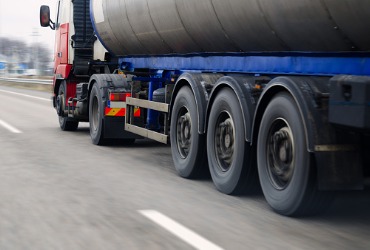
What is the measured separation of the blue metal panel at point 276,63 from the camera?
19.8 ft

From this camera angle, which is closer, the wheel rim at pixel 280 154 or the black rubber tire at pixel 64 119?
the wheel rim at pixel 280 154

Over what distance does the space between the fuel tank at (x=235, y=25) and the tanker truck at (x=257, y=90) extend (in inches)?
0.5

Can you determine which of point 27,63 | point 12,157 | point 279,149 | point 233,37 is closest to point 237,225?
point 279,149

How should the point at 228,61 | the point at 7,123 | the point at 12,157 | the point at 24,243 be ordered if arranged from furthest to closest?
the point at 7,123, the point at 12,157, the point at 228,61, the point at 24,243

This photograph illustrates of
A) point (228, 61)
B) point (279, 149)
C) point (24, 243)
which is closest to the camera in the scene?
point (24, 243)

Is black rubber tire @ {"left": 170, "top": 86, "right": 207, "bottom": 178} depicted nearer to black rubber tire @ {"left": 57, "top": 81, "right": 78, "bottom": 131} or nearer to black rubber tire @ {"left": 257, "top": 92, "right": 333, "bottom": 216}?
black rubber tire @ {"left": 257, "top": 92, "right": 333, "bottom": 216}

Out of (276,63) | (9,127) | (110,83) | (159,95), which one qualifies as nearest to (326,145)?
(276,63)

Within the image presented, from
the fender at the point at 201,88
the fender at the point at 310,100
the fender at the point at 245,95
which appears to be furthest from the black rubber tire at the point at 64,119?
the fender at the point at 310,100

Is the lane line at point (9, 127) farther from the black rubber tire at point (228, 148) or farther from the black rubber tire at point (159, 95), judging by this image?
the black rubber tire at point (228, 148)

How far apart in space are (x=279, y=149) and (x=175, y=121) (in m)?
2.84

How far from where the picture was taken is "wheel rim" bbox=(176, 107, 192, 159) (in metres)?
9.18

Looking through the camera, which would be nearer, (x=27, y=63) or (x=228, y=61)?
(x=228, y=61)

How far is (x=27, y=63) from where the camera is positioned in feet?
555

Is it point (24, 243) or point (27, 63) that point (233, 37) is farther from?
point (27, 63)
